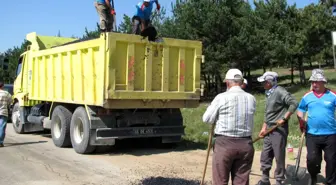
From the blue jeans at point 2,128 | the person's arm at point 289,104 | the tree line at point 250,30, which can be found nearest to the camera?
the person's arm at point 289,104

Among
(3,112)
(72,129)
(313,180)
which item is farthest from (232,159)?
(3,112)

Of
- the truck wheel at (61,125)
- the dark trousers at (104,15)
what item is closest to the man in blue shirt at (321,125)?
the dark trousers at (104,15)

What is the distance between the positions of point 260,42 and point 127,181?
74.4ft

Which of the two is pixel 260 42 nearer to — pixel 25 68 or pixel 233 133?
pixel 25 68

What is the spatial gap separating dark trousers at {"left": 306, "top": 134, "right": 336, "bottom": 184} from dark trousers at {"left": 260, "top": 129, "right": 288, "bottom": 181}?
36 centimetres

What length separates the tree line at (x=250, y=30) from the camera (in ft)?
91.4

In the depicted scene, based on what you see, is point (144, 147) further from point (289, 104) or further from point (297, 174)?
point (289, 104)

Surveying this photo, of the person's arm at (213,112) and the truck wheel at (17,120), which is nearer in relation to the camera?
the person's arm at (213,112)

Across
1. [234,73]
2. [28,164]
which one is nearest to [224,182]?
[234,73]

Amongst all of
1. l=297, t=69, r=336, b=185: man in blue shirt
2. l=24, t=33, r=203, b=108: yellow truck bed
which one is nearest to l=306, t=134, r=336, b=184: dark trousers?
l=297, t=69, r=336, b=185: man in blue shirt

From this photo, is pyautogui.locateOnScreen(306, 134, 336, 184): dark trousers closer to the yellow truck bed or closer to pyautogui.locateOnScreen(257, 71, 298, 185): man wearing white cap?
pyautogui.locateOnScreen(257, 71, 298, 185): man wearing white cap

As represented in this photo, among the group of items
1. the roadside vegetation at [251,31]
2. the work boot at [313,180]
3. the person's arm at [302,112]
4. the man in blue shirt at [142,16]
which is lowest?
the work boot at [313,180]

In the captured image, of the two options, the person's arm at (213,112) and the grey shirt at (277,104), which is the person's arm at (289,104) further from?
the person's arm at (213,112)

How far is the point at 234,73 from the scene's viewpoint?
14.9 feet
